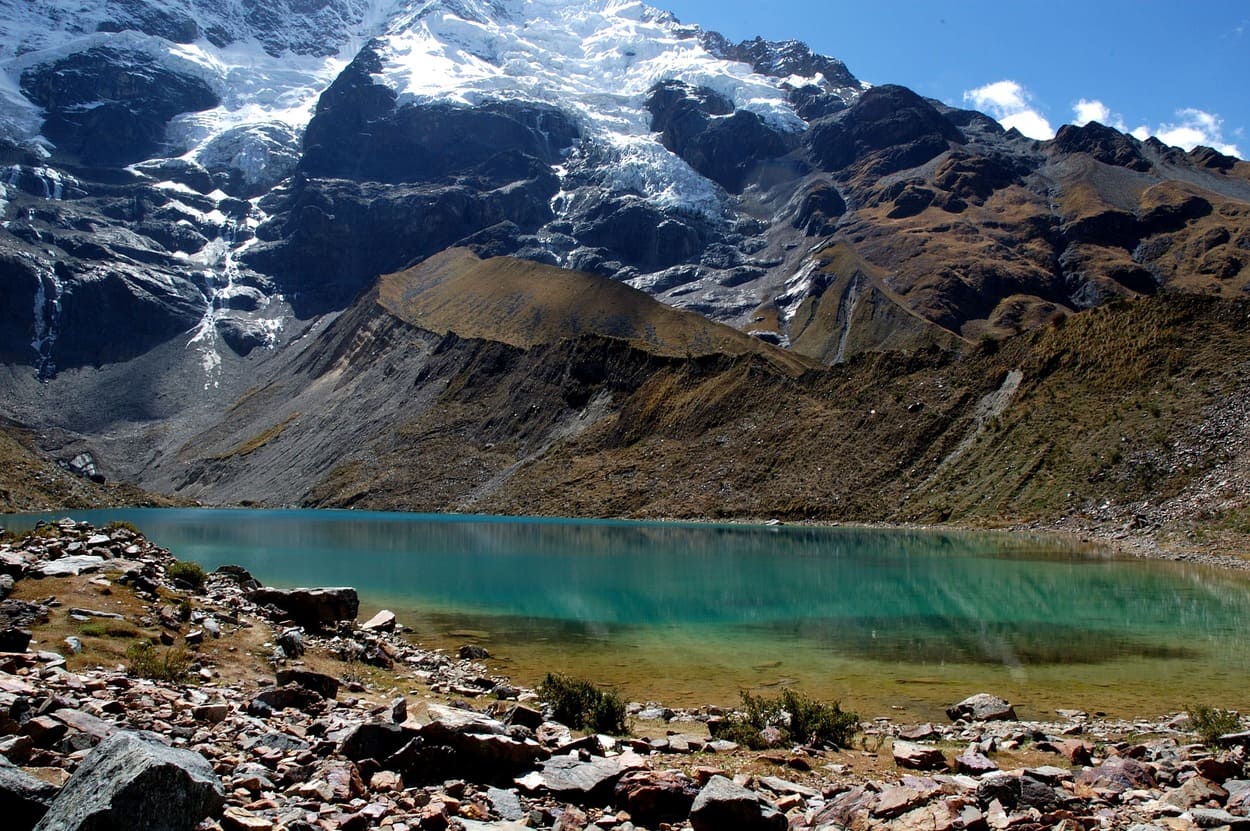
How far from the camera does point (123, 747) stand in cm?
793

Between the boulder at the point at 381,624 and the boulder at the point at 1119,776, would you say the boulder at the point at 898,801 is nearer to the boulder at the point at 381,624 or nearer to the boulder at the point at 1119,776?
the boulder at the point at 1119,776

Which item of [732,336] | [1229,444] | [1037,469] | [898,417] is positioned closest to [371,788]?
[1229,444]

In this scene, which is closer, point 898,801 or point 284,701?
point 898,801

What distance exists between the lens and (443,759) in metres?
11.3

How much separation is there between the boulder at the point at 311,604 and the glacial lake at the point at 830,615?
287cm

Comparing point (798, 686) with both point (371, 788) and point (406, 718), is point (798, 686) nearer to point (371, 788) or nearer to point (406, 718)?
point (406, 718)

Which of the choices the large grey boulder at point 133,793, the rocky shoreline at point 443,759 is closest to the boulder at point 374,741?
the rocky shoreline at point 443,759

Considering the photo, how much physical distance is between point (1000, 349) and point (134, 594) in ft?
336

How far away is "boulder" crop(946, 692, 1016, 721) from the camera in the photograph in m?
18.1

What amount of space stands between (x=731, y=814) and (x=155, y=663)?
35.5 feet

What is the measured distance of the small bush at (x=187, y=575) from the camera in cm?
2559

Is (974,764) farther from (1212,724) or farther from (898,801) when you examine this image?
(1212,724)

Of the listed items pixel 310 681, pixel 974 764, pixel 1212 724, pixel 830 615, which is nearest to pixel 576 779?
pixel 974 764

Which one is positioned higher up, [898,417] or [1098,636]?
[898,417]
